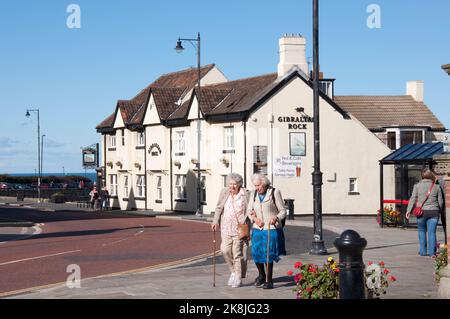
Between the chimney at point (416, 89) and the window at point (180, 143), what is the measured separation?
17217 millimetres

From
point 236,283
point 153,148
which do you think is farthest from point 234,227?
point 153,148

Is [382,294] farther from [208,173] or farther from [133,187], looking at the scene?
[133,187]

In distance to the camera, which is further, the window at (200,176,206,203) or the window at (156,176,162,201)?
the window at (156,176,162,201)

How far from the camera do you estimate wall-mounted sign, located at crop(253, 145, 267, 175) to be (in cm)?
4653

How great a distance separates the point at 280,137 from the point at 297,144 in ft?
3.97

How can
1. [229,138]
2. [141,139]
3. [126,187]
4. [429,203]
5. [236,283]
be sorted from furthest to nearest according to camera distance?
[126,187] < [141,139] < [229,138] < [429,203] < [236,283]

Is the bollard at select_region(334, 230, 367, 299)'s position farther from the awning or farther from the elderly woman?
the awning

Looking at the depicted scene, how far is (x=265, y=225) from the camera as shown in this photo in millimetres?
13453

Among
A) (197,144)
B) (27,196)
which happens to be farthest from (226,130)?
(27,196)

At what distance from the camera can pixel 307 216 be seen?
47250 mm

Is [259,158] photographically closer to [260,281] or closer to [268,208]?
[260,281]

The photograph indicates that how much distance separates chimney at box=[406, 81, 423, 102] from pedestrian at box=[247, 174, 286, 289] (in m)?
47.6

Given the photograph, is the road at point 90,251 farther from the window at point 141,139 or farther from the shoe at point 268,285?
the window at point 141,139

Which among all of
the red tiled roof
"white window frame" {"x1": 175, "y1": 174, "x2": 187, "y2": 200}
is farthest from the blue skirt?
the red tiled roof
